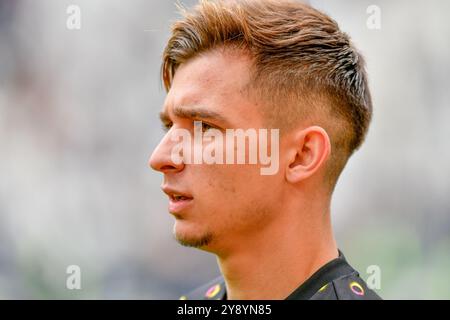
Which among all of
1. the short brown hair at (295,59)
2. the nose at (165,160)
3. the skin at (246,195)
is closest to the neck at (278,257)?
the skin at (246,195)

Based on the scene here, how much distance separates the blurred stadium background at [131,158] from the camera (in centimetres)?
552

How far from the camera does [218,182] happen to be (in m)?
2.20

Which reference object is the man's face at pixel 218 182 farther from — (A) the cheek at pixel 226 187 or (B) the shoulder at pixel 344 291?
(B) the shoulder at pixel 344 291

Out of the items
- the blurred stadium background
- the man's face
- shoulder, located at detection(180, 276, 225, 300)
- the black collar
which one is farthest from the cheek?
the blurred stadium background

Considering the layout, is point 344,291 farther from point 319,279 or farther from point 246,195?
point 246,195

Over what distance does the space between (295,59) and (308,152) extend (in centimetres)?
34

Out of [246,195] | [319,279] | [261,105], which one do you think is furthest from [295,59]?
[319,279]

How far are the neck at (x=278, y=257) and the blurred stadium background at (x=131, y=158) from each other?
10.8 ft

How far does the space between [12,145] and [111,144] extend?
0.92 metres

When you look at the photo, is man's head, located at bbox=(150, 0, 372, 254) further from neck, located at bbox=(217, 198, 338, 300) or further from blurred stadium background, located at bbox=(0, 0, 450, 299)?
blurred stadium background, located at bbox=(0, 0, 450, 299)

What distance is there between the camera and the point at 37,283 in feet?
18.3

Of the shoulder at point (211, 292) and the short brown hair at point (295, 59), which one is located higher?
the short brown hair at point (295, 59)
